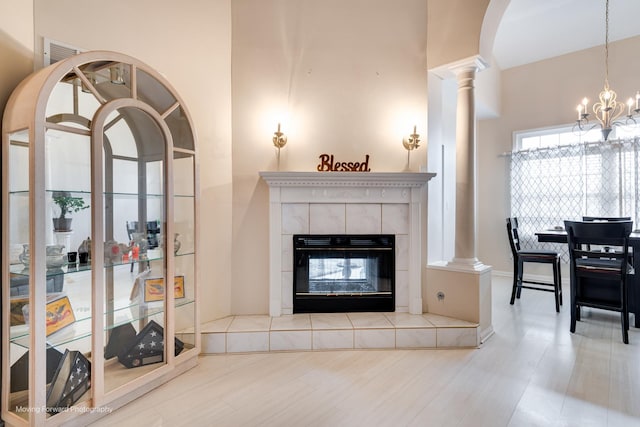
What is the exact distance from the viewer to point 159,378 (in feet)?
6.73

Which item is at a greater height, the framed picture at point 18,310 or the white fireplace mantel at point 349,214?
the white fireplace mantel at point 349,214

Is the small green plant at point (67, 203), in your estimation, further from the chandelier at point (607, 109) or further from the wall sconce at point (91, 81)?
the chandelier at point (607, 109)

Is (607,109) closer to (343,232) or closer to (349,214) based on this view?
(349,214)

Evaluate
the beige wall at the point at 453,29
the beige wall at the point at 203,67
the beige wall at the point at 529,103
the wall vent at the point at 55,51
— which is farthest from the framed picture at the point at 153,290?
the beige wall at the point at 529,103

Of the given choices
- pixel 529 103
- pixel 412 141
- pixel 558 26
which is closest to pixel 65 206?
pixel 412 141

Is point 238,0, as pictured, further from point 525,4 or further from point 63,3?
point 525,4

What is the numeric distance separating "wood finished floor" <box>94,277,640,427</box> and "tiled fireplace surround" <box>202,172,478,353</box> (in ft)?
0.34

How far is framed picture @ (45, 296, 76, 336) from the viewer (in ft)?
5.35

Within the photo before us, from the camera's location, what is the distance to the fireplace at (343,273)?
2939 millimetres

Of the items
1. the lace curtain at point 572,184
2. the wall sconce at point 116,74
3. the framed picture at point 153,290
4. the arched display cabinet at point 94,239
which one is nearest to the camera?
the arched display cabinet at point 94,239

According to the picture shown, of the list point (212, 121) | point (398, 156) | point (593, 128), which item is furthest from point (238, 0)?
point (593, 128)

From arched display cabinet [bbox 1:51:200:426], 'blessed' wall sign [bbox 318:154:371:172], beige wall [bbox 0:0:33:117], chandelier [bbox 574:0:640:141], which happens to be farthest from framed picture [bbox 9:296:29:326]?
chandelier [bbox 574:0:640:141]

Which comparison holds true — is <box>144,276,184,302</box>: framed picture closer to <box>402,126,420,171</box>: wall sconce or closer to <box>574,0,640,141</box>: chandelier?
<box>402,126,420,171</box>: wall sconce

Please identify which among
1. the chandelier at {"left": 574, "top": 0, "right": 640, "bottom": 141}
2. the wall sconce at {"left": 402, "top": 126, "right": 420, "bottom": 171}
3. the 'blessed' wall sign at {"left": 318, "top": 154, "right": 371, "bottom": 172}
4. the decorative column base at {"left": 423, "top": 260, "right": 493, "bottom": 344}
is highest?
the chandelier at {"left": 574, "top": 0, "right": 640, "bottom": 141}
